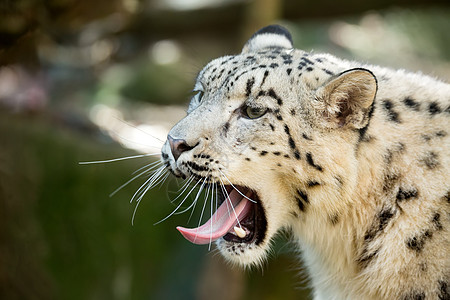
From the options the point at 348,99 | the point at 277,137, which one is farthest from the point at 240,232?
the point at 348,99

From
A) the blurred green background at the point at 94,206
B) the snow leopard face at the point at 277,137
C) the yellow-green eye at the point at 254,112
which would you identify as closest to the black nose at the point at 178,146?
the snow leopard face at the point at 277,137

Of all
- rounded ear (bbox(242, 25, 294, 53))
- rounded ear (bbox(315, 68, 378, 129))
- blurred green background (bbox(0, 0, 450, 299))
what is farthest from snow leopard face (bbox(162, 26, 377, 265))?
blurred green background (bbox(0, 0, 450, 299))

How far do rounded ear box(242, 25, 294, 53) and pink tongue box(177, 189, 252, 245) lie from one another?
3.84ft

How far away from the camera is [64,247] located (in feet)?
27.5

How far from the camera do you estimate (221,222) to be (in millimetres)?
3869

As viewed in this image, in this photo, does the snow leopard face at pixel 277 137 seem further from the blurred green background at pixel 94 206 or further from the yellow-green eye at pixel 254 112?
the blurred green background at pixel 94 206

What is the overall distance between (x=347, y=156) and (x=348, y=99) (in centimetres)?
35

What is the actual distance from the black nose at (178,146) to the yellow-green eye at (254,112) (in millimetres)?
432

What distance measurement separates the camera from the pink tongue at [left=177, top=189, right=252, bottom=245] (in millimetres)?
3760

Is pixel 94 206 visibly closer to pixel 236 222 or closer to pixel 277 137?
pixel 236 222

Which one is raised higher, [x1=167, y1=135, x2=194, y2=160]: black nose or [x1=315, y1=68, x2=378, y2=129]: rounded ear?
[x1=315, y1=68, x2=378, y2=129]: rounded ear

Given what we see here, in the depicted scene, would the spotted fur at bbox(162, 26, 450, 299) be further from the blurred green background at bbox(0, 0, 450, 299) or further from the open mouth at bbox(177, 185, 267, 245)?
the blurred green background at bbox(0, 0, 450, 299)

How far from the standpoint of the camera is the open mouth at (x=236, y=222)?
379 centimetres

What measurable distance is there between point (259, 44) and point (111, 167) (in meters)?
4.26
